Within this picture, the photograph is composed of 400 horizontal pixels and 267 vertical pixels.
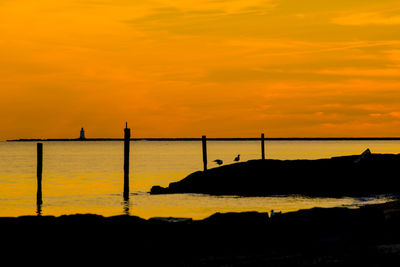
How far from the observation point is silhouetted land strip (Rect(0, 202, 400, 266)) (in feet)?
46.5

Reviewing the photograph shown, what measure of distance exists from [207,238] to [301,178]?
1115 inches

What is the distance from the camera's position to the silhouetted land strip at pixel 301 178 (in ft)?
138

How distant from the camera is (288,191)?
4256 centimetres

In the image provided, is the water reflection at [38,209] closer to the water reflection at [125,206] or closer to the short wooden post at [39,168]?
the short wooden post at [39,168]

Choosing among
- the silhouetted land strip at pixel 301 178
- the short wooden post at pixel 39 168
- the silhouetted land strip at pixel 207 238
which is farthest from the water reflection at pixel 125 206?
the silhouetted land strip at pixel 207 238

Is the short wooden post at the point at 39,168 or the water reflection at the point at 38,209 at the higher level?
the short wooden post at the point at 39,168

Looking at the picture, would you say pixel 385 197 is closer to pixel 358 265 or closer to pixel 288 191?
pixel 288 191

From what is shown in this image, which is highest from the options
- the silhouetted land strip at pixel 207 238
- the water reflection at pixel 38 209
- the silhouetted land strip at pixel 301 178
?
the silhouetted land strip at pixel 301 178

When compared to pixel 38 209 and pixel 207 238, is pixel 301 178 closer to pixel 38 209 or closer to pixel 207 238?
pixel 38 209

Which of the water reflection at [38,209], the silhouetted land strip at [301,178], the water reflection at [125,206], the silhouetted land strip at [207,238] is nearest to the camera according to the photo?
→ the silhouetted land strip at [207,238]

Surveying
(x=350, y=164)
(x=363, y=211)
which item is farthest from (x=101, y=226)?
(x=350, y=164)

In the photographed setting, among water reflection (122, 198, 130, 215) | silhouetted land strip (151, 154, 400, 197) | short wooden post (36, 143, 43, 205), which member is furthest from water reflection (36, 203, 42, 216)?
silhouetted land strip (151, 154, 400, 197)

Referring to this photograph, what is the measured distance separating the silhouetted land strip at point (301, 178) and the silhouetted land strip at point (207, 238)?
929 inches

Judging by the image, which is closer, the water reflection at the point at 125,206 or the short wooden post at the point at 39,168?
the water reflection at the point at 125,206
